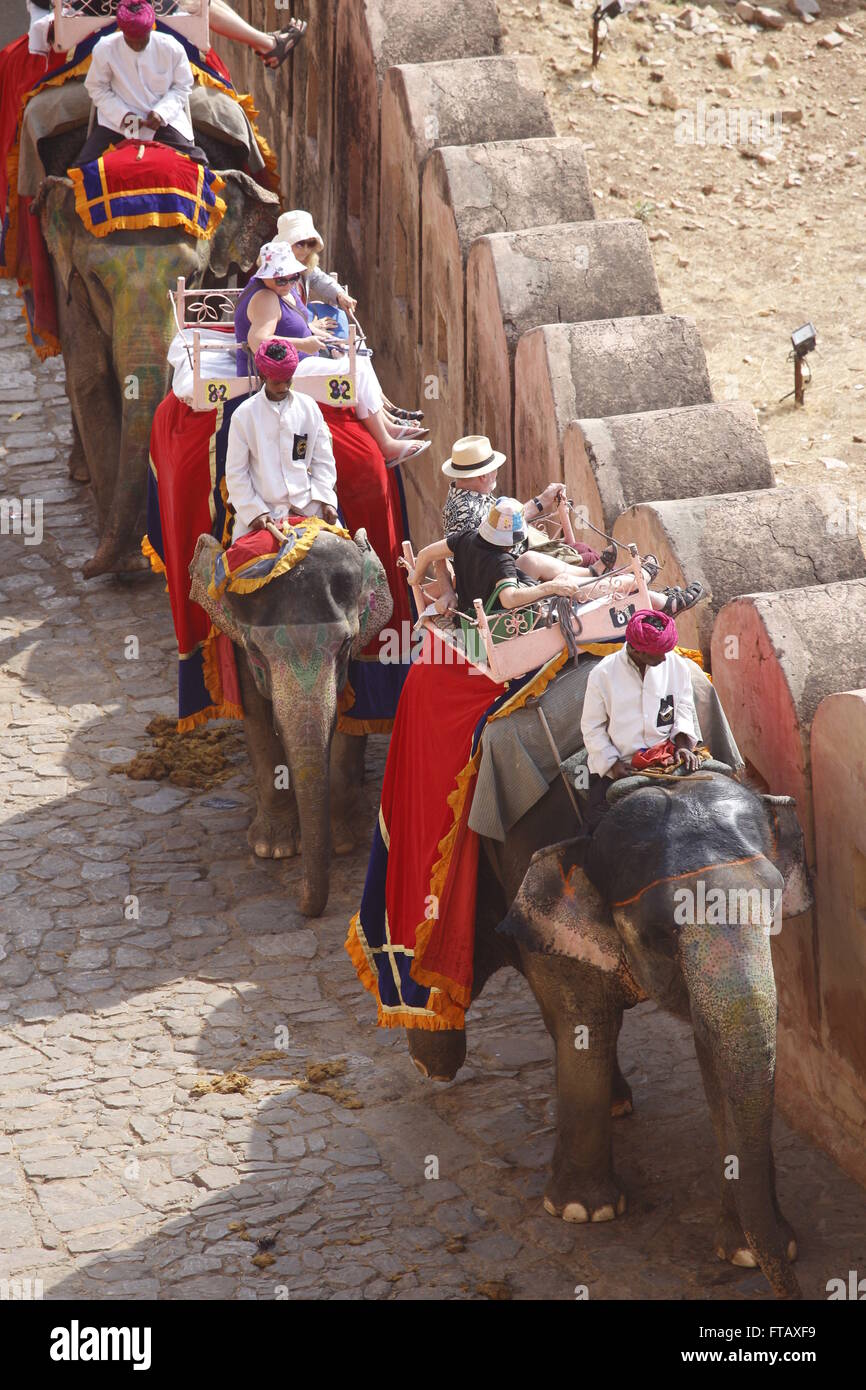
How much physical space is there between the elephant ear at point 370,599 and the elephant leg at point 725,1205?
3.15 metres

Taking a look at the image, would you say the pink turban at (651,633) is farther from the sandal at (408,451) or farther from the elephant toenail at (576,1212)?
the sandal at (408,451)

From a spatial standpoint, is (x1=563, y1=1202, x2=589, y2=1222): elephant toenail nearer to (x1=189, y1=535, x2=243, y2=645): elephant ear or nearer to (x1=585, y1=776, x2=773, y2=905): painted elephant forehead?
(x1=585, y1=776, x2=773, y2=905): painted elephant forehead

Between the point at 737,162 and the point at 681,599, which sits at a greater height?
the point at 737,162

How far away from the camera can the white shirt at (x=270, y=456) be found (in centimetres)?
904

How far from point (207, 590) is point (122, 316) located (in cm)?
290

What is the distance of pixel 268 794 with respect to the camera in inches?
384

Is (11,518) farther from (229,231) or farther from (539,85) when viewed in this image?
(539,85)

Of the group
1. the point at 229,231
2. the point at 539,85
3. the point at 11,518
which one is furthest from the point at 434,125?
the point at 11,518

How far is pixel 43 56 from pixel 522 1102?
7.28 meters

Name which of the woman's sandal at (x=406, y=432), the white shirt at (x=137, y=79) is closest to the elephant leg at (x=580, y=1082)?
the woman's sandal at (x=406, y=432)

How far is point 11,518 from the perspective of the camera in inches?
531

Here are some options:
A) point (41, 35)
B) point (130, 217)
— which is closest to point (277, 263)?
point (130, 217)

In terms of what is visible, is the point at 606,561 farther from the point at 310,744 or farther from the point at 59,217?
the point at 59,217

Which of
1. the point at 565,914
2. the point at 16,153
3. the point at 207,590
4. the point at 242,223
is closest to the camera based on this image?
the point at 565,914
